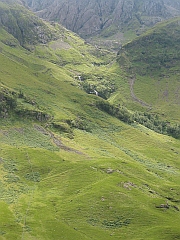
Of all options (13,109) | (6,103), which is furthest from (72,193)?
(6,103)

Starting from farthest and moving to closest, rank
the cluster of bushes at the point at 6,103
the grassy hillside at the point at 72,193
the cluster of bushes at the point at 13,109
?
1. the cluster of bushes at the point at 13,109
2. the cluster of bushes at the point at 6,103
3. the grassy hillside at the point at 72,193

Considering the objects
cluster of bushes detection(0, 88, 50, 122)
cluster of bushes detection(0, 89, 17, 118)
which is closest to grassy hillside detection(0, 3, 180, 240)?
cluster of bushes detection(0, 89, 17, 118)

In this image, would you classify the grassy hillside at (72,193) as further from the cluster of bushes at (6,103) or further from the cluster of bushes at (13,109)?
the cluster of bushes at (13,109)

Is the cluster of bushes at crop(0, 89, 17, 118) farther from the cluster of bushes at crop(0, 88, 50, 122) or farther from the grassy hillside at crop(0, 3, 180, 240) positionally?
the grassy hillside at crop(0, 3, 180, 240)

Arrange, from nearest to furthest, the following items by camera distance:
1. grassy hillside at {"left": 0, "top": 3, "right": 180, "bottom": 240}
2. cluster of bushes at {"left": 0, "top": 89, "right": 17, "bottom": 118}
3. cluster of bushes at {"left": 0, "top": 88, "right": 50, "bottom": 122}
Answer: grassy hillside at {"left": 0, "top": 3, "right": 180, "bottom": 240}
cluster of bushes at {"left": 0, "top": 89, "right": 17, "bottom": 118}
cluster of bushes at {"left": 0, "top": 88, "right": 50, "bottom": 122}

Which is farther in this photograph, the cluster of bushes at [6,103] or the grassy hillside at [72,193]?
the cluster of bushes at [6,103]

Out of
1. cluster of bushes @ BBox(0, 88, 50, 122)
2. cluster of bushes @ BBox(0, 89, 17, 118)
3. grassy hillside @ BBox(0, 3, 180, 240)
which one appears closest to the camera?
grassy hillside @ BBox(0, 3, 180, 240)

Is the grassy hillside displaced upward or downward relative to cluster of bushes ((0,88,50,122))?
downward

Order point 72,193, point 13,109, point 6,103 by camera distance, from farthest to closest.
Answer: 1. point 13,109
2. point 6,103
3. point 72,193

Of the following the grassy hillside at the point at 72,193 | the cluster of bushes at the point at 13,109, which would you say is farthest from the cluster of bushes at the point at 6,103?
the grassy hillside at the point at 72,193

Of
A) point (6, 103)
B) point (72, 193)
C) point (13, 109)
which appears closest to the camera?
point (72, 193)

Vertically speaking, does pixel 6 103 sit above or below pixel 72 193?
above

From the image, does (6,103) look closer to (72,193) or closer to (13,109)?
(13,109)

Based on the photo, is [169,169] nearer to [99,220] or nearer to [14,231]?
[99,220]
